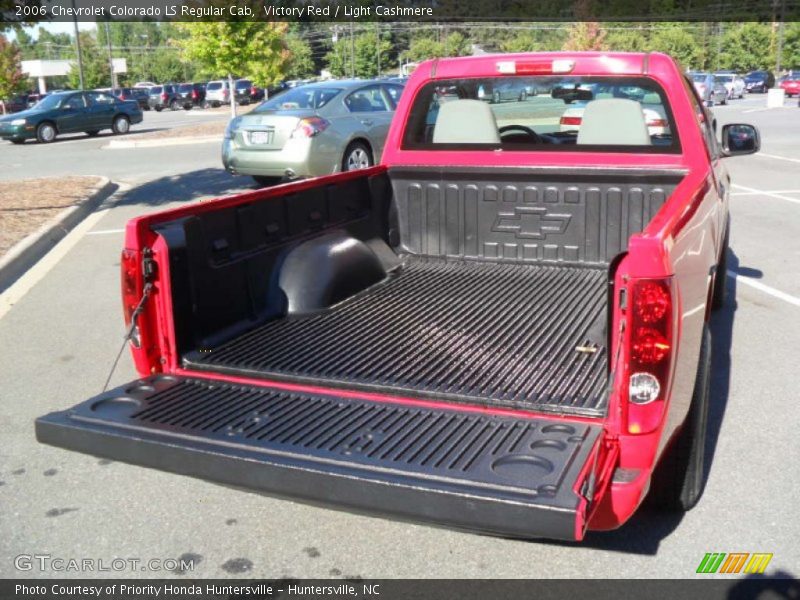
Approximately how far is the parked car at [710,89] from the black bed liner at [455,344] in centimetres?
3375

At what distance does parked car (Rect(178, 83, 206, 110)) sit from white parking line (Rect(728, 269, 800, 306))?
5080cm

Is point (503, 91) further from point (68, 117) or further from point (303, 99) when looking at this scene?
point (68, 117)

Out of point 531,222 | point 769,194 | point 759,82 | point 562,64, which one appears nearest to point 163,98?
point 759,82

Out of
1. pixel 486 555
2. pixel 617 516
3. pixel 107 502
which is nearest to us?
pixel 617 516

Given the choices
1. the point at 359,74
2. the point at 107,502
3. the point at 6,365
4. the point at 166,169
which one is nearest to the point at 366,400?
the point at 107,502

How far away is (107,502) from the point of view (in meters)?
3.80

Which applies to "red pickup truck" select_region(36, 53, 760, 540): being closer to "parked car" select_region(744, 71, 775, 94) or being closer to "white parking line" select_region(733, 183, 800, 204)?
"white parking line" select_region(733, 183, 800, 204)

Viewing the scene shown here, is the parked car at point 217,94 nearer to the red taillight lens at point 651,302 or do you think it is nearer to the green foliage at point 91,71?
the green foliage at point 91,71

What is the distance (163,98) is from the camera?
178 feet

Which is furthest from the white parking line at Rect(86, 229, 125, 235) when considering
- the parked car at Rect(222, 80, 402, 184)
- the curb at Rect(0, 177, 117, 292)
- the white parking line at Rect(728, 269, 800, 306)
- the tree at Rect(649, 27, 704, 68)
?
the tree at Rect(649, 27, 704, 68)

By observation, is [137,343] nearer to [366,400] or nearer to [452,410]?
[366,400]

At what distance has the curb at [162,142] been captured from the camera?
2380cm

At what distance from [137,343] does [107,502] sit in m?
0.85

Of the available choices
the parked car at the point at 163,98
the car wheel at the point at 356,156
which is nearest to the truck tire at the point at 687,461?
the car wheel at the point at 356,156
